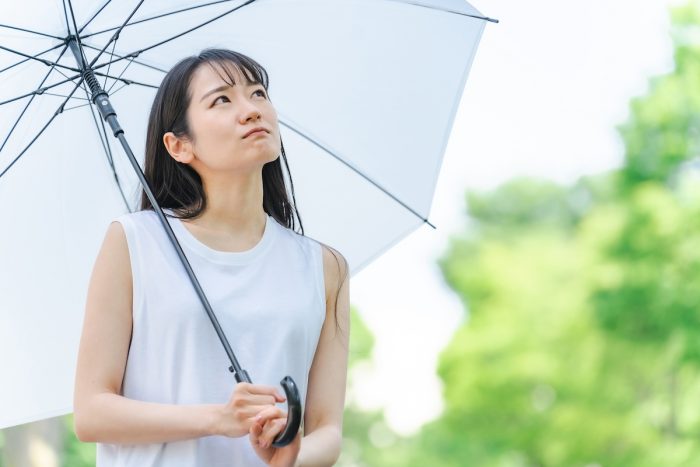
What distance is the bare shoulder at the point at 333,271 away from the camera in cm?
274

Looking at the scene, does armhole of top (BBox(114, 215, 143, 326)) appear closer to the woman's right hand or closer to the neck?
the neck

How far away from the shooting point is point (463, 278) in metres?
24.6

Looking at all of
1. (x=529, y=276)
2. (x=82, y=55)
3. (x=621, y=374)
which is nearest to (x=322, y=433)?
(x=82, y=55)

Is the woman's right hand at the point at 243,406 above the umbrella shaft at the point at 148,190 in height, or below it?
below

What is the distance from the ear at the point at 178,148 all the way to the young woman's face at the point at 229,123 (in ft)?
0.05

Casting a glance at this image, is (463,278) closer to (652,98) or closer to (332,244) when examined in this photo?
(652,98)

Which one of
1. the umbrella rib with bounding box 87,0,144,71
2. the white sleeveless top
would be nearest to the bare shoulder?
the white sleeveless top

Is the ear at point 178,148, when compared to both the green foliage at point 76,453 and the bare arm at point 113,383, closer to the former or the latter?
the bare arm at point 113,383

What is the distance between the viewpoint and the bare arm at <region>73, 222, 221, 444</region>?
91.8 inches

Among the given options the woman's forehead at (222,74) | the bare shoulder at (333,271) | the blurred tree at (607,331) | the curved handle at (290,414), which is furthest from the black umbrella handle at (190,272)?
the blurred tree at (607,331)

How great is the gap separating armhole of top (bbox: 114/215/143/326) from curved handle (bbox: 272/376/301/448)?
419 millimetres

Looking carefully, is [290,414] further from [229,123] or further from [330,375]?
[229,123]

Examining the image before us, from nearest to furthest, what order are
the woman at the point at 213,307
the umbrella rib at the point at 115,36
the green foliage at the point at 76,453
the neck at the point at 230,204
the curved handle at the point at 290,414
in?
the curved handle at the point at 290,414, the woman at the point at 213,307, the neck at the point at 230,204, the umbrella rib at the point at 115,36, the green foliage at the point at 76,453

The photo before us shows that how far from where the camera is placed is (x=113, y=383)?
2424 mm
